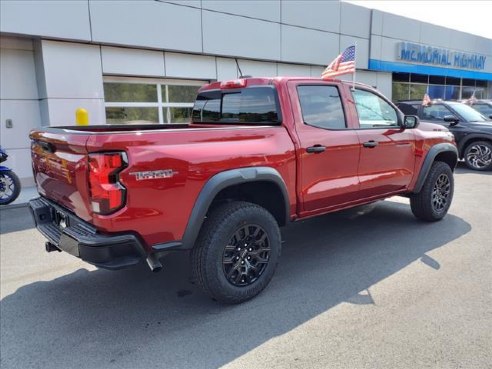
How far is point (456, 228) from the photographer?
5477 millimetres

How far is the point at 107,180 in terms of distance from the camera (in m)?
2.74

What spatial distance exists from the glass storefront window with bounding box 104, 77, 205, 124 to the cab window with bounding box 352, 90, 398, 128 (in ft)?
22.9

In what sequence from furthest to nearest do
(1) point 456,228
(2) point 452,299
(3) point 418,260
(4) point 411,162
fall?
(1) point 456,228
(4) point 411,162
(3) point 418,260
(2) point 452,299

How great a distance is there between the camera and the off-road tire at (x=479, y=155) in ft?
33.3

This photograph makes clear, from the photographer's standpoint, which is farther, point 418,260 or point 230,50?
point 230,50

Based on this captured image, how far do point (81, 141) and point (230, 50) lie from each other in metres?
10.1

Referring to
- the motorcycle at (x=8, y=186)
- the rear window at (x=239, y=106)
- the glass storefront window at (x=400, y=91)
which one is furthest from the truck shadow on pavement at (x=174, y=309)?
the glass storefront window at (x=400, y=91)

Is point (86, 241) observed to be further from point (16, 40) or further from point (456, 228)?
point (16, 40)

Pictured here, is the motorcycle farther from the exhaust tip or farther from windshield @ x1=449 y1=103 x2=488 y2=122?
windshield @ x1=449 y1=103 x2=488 y2=122

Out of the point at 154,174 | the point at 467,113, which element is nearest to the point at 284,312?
the point at 154,174

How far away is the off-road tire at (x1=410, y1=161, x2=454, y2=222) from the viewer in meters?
5.48

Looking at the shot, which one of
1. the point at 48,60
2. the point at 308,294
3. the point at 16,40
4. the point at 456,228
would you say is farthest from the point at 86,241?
the point at 16,40

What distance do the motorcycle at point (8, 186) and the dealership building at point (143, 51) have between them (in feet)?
7.33

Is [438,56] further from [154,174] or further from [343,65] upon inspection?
[154,174]
